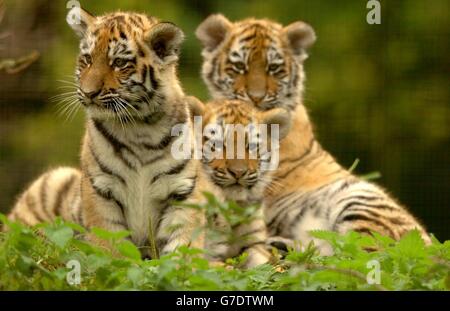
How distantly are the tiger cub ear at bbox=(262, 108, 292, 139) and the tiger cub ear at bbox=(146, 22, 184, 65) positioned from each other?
4.07ft

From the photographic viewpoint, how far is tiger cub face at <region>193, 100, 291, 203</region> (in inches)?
265

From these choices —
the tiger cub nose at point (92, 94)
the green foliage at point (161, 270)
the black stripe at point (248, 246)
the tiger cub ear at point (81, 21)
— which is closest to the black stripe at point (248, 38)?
the black stripe at point (248, 246)

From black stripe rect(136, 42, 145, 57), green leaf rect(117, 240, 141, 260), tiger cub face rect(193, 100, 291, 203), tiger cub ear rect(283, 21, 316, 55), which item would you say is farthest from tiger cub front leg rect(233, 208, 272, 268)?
tiger cub ear rect(283, 21, 316, 55)

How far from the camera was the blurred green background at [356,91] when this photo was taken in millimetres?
10234

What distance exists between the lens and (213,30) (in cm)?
882

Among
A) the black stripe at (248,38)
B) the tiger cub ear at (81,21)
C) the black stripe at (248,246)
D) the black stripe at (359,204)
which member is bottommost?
the black stripe at (248,246)

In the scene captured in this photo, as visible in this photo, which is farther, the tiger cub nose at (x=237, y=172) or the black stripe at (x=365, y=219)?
the black stripe at (x=365, y=219)

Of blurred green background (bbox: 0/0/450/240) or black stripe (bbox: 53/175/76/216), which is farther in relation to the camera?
blurred green background (bbox: 0/0/450/240)

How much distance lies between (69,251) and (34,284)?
0.93 feet

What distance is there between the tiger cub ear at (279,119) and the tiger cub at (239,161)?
0.05 feet

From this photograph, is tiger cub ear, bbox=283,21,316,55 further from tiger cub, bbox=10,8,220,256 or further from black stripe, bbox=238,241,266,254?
tiger cub, bbox=10,8,220,256

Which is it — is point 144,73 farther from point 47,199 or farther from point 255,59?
point 255,59

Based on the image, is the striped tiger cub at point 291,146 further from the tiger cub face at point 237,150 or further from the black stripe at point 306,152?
the tiger cub face at point 237,150

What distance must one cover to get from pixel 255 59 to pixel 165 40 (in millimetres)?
2431
